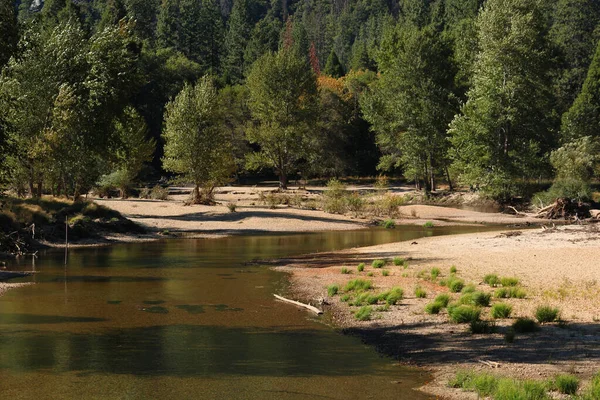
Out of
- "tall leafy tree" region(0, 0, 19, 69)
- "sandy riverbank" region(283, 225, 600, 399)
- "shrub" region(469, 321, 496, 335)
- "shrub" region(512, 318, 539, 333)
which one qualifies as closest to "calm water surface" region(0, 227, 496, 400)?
"sandy riverbank" region(283, 225, 600, 399)

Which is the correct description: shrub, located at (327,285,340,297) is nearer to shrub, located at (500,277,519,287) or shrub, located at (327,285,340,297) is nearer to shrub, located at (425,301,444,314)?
shrub, located at (425,301,444,314)

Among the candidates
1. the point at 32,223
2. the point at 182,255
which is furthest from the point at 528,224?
the point at 32,223

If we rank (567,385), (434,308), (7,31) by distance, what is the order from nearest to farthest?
(567,385)
(434,308)
(7,31)

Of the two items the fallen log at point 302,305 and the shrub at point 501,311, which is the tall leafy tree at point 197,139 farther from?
the shrub at point 501,311

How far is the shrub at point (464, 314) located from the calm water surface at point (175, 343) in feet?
9.11

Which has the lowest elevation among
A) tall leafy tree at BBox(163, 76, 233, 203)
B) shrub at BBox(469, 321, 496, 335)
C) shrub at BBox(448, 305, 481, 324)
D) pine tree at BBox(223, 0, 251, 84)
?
shrub at BBox(469, 321, 496, 335)

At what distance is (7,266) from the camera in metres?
29.8

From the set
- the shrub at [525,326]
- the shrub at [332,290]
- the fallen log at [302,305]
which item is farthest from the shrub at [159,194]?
the shrub at [525,326]

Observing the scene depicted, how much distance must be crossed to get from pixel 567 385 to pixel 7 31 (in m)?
19.0

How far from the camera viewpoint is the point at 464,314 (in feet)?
56.9

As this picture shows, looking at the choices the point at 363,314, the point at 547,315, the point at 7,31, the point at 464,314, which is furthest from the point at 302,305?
the point at 7,31

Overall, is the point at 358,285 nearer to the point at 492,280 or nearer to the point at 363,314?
the point at 363,314

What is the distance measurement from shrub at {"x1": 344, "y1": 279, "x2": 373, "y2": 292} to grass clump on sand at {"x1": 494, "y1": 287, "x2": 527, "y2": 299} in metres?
4.34

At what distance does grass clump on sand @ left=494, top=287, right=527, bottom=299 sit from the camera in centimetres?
2003
